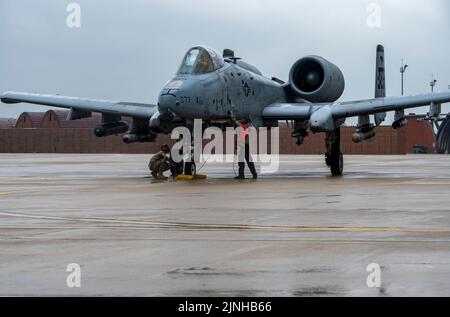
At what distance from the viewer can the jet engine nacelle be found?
3706 cm

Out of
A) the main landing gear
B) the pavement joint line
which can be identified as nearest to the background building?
the main landing gear

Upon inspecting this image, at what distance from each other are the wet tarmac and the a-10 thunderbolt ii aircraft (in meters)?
7.25

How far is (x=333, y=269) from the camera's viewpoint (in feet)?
33.2

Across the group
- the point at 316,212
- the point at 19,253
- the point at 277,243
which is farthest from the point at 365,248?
the point at 316,212

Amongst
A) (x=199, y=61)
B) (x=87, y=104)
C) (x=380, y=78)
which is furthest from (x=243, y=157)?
(x=380, y=78)

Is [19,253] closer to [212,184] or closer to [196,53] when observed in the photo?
[212,184]

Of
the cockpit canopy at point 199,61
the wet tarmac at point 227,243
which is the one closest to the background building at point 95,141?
the cockpit canopy at point 199,61

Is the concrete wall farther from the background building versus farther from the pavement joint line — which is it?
the pavement joint line

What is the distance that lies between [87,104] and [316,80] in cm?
839

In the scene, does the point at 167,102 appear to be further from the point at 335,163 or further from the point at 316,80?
the point at 316,80

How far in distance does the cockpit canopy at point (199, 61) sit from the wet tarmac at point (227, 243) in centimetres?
805

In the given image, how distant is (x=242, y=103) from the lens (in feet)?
109

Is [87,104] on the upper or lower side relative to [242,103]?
upper
